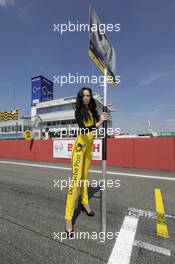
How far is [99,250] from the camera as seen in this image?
2.47 metres

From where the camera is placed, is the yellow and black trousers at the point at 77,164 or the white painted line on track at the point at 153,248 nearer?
the white painted line on track at the point at 153,248

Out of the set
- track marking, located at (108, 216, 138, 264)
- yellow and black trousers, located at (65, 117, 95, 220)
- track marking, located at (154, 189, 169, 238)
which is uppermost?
yellow and black trousers, located at (65, 117, 95, 220)

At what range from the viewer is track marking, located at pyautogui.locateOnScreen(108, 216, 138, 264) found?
90.3 inches

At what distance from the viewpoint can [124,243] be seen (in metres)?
2.64

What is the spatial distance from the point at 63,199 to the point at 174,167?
568 cm

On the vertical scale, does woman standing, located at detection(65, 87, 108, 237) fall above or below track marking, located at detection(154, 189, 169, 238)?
above

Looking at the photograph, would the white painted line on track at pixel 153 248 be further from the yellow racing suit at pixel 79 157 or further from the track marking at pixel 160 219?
the yellow racing suit at pixel 79 157

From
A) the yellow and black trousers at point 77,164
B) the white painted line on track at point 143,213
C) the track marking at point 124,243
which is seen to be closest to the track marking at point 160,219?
the white painted line on track at point 143,213

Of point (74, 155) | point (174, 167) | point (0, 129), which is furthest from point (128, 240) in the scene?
point (0, 129)

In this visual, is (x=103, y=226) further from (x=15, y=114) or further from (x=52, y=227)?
(x=15, y=114)

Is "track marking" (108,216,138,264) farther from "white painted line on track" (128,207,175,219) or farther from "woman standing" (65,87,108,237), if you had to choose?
"woman standing" (65,87,108,237)

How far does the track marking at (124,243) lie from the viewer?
7.52ft

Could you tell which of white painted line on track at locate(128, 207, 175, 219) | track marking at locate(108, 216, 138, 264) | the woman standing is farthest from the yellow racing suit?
white painted line on track at locate(128, 207, 175, 219)

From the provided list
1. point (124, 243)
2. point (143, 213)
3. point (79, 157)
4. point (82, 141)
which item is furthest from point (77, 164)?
point (143, 213)
